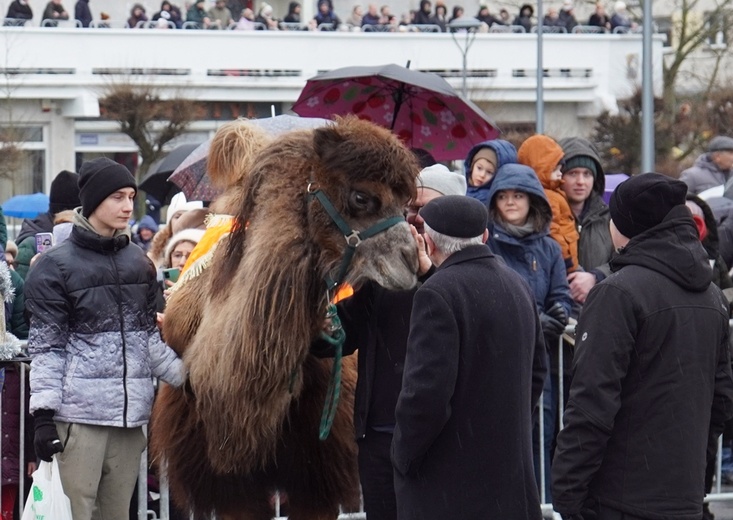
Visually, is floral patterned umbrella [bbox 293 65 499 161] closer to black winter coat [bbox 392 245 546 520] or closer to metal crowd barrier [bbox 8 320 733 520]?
metal crowd barrier [bbox 8 320 733 520]

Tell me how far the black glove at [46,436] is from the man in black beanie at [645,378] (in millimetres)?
2254

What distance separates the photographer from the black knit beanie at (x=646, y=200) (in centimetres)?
496

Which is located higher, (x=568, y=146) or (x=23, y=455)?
(x=568, y=146)

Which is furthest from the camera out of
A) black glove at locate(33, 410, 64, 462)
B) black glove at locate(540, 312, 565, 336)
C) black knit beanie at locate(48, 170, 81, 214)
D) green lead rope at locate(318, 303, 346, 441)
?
black knit beanie at locate(48, 170, 81, 214)

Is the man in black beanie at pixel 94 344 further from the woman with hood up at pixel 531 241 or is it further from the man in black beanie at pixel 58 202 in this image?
the man in black beanie at pixel 58 202

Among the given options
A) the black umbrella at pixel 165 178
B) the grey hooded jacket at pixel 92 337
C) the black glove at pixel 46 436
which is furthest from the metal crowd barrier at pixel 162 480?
the black umbrella at pixel 165 178

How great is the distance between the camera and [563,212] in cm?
798

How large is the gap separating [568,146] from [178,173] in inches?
104

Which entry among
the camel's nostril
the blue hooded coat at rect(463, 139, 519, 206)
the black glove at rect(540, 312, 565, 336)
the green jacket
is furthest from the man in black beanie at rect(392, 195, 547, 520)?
the green jacket

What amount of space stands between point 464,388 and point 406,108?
4.02 metres

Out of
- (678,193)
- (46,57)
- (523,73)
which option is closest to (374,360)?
(678,193)

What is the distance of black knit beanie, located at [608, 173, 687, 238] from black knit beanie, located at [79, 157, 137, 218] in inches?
92.7

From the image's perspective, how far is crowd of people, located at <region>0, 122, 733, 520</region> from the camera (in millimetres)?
4809

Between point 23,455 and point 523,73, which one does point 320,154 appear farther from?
point 523,73
